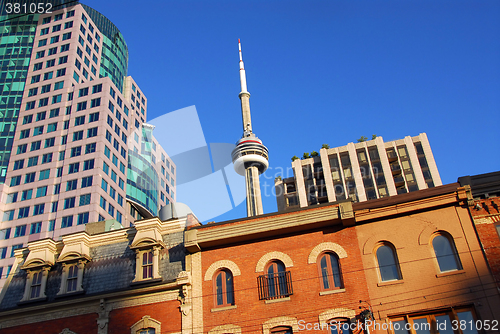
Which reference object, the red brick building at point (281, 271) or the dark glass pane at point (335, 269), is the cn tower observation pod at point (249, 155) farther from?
the dark glass pane at point (335, 269)

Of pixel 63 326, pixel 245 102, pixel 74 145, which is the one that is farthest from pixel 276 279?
pixel 245 102

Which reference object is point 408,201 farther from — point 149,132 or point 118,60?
point 118,60

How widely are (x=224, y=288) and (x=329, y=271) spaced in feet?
17.2

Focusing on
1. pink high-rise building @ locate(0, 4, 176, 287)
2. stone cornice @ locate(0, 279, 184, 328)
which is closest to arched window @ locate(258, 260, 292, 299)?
stone cornice @ locate(0, 279, 184, 328)

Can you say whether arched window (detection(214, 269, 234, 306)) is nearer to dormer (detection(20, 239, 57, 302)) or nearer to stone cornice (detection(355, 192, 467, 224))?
stone cornice (detection(355, 192, 467, 224))

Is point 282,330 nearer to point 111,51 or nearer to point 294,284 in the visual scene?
point 294,284

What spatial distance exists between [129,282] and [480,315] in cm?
1652

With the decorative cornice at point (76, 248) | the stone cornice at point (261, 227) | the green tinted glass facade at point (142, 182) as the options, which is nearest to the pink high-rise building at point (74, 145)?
the green tinted glass facade at point (142, 182)

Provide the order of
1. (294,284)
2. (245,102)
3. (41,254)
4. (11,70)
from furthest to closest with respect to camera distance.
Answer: (245,102) < (11,70) < (41,254) < (294,284)

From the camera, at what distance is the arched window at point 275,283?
22.1 meters

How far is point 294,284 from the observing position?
22.1 meters

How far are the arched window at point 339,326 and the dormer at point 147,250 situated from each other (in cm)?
884

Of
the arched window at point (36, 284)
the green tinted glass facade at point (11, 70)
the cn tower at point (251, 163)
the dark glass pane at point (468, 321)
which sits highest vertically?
the green tinted glass facade at point (11, 70)

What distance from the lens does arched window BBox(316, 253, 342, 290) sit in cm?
2178
